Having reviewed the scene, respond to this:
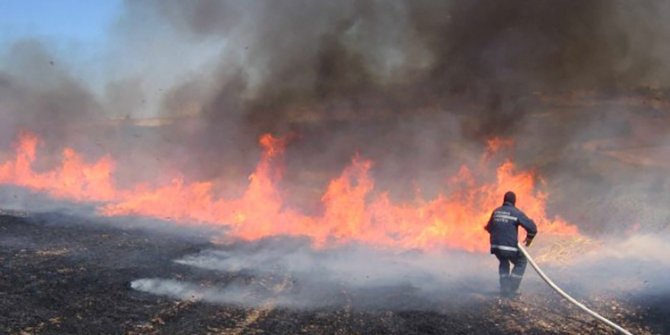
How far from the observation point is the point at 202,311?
651 cm

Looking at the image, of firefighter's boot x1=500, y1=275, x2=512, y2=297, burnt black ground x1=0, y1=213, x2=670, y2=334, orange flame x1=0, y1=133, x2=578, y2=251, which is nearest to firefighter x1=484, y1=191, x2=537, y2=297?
firefighter's boot x1=500, y1=275, x2=512, y2=297

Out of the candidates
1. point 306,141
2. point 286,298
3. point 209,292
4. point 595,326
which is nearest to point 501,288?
point 595,326

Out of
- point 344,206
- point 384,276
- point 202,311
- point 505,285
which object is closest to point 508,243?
point 505,285

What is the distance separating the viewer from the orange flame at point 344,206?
503 inches

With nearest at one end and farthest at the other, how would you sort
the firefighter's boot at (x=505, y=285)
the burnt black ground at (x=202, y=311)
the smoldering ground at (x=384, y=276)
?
1. the burnt black ground at (x=202, y=311)
2. the smoldering ground at (x=384, y=276)
3. the firefighter's boot at (x=505, y=285)

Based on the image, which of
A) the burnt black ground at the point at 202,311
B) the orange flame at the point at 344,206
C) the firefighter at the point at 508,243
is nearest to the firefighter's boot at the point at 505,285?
the firefighter at the point at 508,243

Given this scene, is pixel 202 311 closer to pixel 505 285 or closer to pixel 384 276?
pixel 384 276

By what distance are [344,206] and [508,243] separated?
22.1 feet

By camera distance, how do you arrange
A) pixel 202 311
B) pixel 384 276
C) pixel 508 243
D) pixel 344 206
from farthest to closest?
1. pixel 344 206
2. pixel 384 276
3. pixel 508 243
4. pixel 202 311

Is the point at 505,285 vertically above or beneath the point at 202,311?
above

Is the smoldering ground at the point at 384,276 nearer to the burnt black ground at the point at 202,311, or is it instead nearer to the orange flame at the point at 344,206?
the burnt black ground at the point at 202,311

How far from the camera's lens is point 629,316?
23.2 feet

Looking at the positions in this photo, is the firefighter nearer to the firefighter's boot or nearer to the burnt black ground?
the firefighter's boot

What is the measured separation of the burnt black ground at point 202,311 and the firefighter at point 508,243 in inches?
11.0
